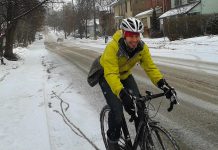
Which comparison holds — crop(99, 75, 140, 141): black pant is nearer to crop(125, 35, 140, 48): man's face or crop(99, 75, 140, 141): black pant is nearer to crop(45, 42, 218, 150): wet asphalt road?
crop(125, 35, 140, 48): man's face

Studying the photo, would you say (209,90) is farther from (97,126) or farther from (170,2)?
(170,2)

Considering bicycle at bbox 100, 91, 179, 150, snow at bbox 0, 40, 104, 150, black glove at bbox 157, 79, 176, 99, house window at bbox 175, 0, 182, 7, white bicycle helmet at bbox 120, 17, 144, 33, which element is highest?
house window at bbox 175, 0, 182, 7

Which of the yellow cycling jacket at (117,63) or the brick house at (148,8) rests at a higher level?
the brick house at (148,8)

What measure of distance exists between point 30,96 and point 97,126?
4.43 metres

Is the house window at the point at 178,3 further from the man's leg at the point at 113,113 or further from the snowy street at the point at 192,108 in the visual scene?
the man's leg at the point at 113,113

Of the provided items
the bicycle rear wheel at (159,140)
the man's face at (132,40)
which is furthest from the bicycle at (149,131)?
the man's face at (132,40)

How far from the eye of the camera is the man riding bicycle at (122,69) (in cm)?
443

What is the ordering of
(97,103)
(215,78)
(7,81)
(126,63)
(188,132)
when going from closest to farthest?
(126,63), (188,132), (97,103), (215,78), (7,81)

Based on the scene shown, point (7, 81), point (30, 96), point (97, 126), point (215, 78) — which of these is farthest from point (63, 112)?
point (7, 81)

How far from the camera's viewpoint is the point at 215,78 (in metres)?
12.2

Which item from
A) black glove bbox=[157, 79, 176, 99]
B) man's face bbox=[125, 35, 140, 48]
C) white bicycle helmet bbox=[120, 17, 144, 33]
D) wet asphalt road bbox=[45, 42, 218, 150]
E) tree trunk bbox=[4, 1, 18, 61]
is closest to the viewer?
black glove bbox=[157, 79, 176, 99]

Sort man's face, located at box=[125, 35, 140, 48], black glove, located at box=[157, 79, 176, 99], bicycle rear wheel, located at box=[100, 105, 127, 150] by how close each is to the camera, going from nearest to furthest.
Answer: black glove, located at box=[157, 79, 176, 99] → man's face, located at box=[125, 35, 140, 48] → bicycle rear wheel, located at box=[100, 105, 127, 150]

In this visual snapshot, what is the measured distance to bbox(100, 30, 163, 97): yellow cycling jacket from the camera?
4559 mm

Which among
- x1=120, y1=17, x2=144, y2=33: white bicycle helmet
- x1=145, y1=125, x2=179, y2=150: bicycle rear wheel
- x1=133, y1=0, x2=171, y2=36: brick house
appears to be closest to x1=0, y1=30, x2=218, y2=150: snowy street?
x1=145, y1=125, x2=179, y2=150: bicycle rear wheel
